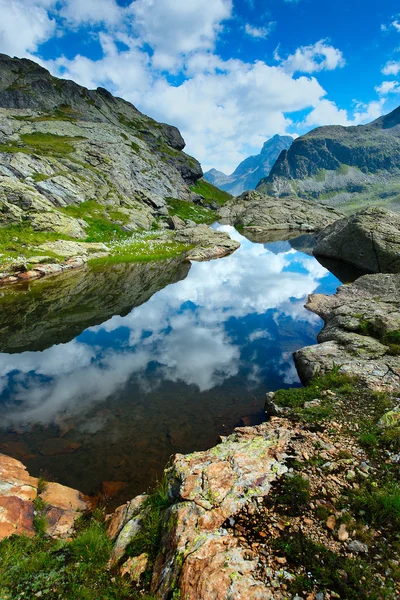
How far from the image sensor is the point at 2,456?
11.3m

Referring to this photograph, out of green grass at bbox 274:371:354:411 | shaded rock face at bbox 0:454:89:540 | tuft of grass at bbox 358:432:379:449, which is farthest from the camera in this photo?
green grass at bbox 274:371:354:411

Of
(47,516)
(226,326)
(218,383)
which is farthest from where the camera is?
(226,326)

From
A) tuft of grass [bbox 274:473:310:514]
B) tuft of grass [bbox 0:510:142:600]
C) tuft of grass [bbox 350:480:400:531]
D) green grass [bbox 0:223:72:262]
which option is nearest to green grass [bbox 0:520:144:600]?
tuft of grass [bbox 0:510:142:600]

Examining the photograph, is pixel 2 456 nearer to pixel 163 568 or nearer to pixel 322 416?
pixel 163 568

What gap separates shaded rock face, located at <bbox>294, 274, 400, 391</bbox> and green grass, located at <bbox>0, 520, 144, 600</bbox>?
1203 cm

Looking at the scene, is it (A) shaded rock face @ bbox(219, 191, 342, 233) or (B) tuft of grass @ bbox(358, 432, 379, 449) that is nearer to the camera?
(B) tuft of grass @ bbox(358, 432, 379, 449)

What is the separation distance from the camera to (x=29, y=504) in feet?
29.1

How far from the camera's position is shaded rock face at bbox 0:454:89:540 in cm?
808

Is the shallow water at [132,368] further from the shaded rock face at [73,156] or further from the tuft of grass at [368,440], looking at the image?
the shaded rock face at [73,156]

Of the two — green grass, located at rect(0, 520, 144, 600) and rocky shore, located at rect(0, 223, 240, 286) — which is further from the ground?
rocky shore, located at rect(0, 223, 240, 286)

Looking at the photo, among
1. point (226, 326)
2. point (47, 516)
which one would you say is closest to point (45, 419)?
point (47, 516)

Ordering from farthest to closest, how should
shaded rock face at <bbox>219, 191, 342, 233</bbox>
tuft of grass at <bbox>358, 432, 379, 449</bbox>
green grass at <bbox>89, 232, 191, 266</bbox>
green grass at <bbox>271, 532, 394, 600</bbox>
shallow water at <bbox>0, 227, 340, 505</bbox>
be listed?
shaded rock face at <bbox>219, 191, 342, 233</bbox> → green grass at <bbox>89, 232, 191, 266</bbox> → shallow water at <bbox>0, 227, 340, 505</bbox> → tuft of grass at <bbox>358, 432, 379, 449</bbox> → green grass at <bbox>271, 532, 394, 600</bbox>

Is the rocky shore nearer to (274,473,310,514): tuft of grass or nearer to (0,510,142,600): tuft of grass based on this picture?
(0,510,142,600): tuft of grass

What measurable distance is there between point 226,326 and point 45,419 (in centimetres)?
1559
